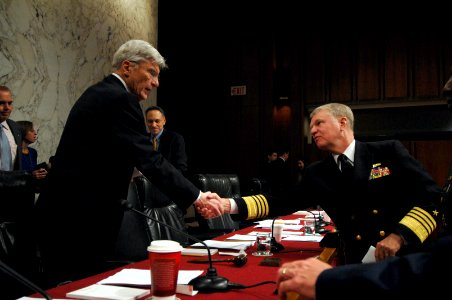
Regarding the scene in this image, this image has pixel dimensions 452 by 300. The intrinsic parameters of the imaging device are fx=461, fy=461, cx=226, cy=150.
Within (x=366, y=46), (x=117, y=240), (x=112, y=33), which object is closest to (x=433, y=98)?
(x=366, y=46)

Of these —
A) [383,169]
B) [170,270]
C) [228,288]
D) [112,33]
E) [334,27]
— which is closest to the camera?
[170,270]

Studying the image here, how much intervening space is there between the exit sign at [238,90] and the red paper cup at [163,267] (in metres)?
8.69

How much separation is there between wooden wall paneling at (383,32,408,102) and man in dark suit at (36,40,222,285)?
7.61m

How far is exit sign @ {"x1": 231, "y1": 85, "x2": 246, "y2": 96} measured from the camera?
9805mm

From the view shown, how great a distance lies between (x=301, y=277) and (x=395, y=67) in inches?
346

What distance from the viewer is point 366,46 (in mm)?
9203

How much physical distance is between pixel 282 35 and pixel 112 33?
4.37 m

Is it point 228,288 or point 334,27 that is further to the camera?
point 334,27

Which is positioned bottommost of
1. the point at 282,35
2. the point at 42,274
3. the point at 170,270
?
the point at 42,274

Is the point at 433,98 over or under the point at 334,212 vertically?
over

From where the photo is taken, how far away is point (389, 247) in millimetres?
1901

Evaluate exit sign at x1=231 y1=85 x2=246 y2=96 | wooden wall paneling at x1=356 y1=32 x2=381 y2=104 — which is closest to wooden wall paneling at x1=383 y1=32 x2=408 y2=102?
wooden wall paneling at x1=356 y1=32 x2=381 y2=104

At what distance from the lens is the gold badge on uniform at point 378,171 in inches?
89.6

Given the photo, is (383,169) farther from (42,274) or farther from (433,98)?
(433,98)
